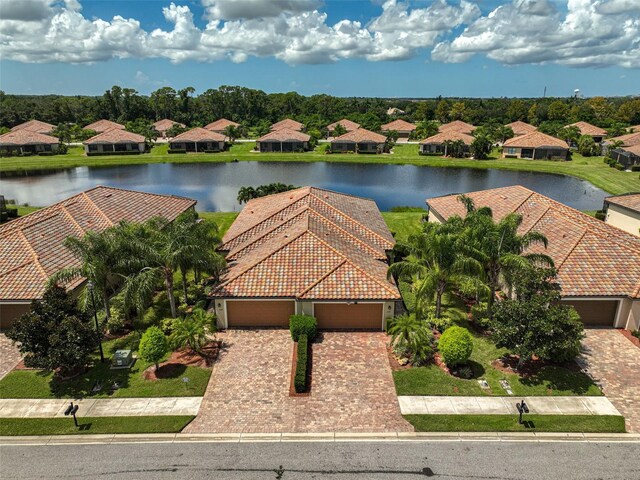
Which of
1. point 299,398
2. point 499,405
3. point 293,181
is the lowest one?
point 299,398

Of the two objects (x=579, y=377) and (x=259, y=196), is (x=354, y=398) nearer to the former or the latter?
(x=579, y=377)

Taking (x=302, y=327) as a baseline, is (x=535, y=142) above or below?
above

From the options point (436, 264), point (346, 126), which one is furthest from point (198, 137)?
point (436, 264)

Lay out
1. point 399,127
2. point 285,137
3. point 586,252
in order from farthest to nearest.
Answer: point 399,127 → point 285,137 → point 586,252

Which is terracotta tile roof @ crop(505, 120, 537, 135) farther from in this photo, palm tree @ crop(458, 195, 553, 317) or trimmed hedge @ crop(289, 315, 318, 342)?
trimmed hedge @ crop(289, 315, 318, 342)

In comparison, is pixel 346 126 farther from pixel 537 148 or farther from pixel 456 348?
pixel 456 348

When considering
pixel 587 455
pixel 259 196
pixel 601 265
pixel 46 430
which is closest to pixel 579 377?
pixel 587 455
